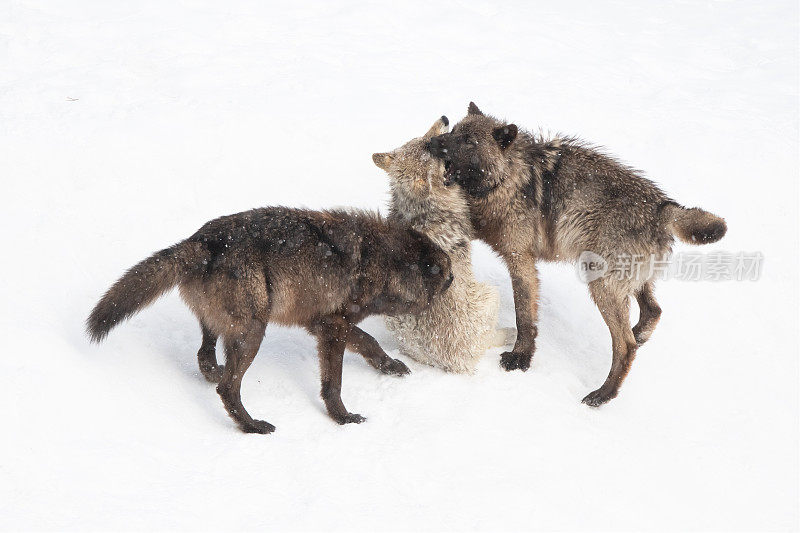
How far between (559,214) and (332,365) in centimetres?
251

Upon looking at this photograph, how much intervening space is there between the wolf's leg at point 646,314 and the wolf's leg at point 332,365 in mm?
3060

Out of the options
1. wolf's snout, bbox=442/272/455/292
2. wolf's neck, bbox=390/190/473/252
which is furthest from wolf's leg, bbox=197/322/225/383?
wolf's neck, bbox=390/190/473/252

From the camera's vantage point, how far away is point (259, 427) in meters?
5.70

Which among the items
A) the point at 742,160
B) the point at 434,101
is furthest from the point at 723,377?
the point at 434,101

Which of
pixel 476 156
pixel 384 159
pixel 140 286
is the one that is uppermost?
pixel 476 156

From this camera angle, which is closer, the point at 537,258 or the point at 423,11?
the point at 537,258

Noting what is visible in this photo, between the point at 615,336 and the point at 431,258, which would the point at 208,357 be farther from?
the point at 615,336

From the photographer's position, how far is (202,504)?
4.82 metres

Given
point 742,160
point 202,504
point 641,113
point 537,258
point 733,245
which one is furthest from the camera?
point 641,113


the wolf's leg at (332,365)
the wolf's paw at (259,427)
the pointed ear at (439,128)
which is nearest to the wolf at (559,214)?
the pointed ear at (439,128)

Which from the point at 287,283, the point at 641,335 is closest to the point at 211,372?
the point at 287,283

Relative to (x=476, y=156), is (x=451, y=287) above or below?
below

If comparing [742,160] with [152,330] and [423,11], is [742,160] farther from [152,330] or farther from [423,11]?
[152,330]

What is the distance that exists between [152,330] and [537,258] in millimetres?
3632
